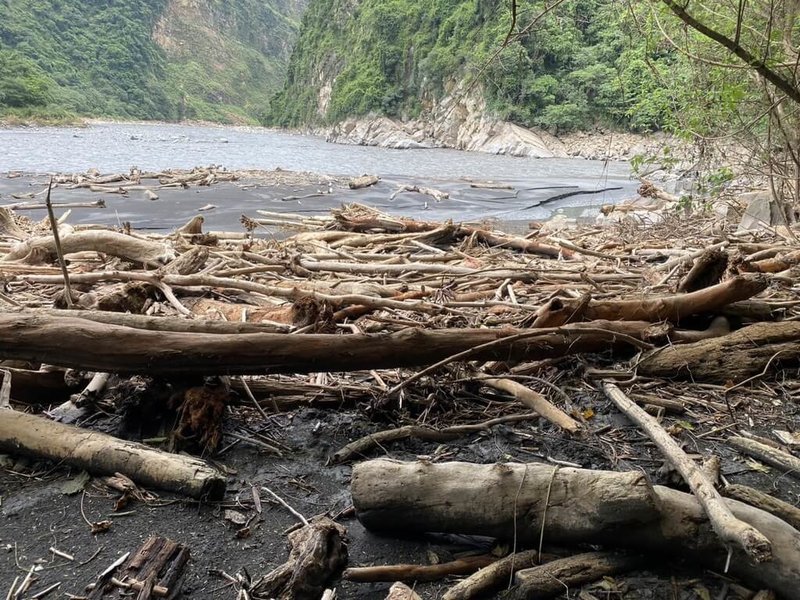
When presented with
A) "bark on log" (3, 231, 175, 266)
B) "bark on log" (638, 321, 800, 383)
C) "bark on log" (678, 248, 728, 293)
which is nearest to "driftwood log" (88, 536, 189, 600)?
"bark on log" (638, 321, 800, 383)

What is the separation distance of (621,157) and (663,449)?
44.8 m

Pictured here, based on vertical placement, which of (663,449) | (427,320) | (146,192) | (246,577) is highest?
(663,449)

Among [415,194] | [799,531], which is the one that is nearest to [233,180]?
[415,194]

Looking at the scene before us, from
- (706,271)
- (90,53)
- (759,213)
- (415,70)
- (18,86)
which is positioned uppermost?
(415,70)

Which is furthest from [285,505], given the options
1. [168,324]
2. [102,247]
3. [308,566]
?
[102,247]

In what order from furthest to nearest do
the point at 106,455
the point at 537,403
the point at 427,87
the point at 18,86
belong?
the point at 18,86 < the point at 427,87 < the point at 537,403 < the point at 106,455

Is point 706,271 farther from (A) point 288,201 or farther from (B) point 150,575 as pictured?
(A) point 288,201

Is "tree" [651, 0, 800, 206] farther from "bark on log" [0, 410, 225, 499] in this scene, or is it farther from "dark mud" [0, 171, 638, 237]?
"dark mud" [0, 171, 638, 237]

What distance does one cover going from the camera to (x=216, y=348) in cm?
266

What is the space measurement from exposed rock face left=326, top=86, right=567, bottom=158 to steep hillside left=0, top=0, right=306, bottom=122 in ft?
129

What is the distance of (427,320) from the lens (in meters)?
4.02

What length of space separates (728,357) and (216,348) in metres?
2.81

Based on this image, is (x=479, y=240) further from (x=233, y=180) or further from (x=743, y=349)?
(x=233, y=180)

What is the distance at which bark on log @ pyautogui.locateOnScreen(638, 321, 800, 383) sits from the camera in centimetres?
324
